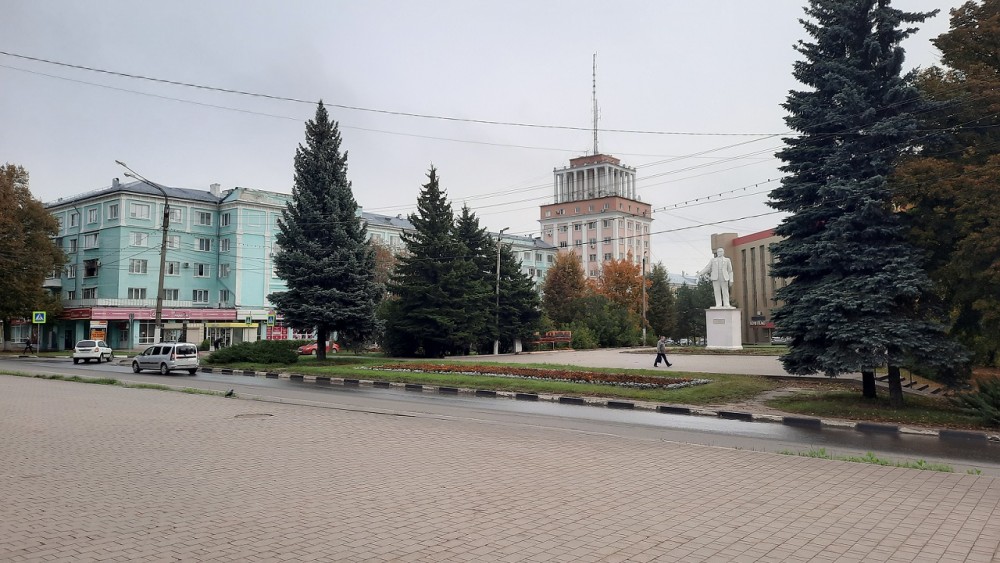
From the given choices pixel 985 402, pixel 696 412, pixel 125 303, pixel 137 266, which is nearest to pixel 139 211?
pixel 137 266

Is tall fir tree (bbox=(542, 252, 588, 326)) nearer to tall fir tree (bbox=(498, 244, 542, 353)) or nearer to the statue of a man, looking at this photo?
tall fir tree (bbox=(498, 244, 542, 353))

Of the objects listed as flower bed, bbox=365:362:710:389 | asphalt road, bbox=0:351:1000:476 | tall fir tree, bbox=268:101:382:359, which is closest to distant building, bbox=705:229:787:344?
tall fir tree, bbox=268:101:382:359

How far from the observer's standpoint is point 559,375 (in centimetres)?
2453

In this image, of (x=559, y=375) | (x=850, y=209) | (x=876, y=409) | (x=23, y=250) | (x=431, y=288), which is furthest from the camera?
(x=23, y=250)

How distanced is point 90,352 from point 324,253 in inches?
767

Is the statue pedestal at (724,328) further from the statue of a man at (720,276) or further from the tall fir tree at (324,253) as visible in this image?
the tall fir tree at (324,253)

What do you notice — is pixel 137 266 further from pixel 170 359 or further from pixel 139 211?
pixel 170 359

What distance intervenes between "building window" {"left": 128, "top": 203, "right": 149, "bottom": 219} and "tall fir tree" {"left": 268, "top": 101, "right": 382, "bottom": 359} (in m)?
34.0

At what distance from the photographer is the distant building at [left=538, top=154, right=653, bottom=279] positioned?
400 feet

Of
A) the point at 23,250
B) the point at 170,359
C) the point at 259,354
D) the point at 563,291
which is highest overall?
the point at 23,250

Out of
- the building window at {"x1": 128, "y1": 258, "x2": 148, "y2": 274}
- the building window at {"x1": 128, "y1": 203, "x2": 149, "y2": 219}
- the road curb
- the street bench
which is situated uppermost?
the building window at {"x1": 128, "y1": 203, "x2": 149, "y2": 219}

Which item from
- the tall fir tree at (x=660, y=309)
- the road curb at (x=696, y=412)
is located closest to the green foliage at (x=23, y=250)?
the road curb at (x=696, y=412)

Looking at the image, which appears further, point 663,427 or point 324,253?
point 324,253

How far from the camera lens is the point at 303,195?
3678 cm
